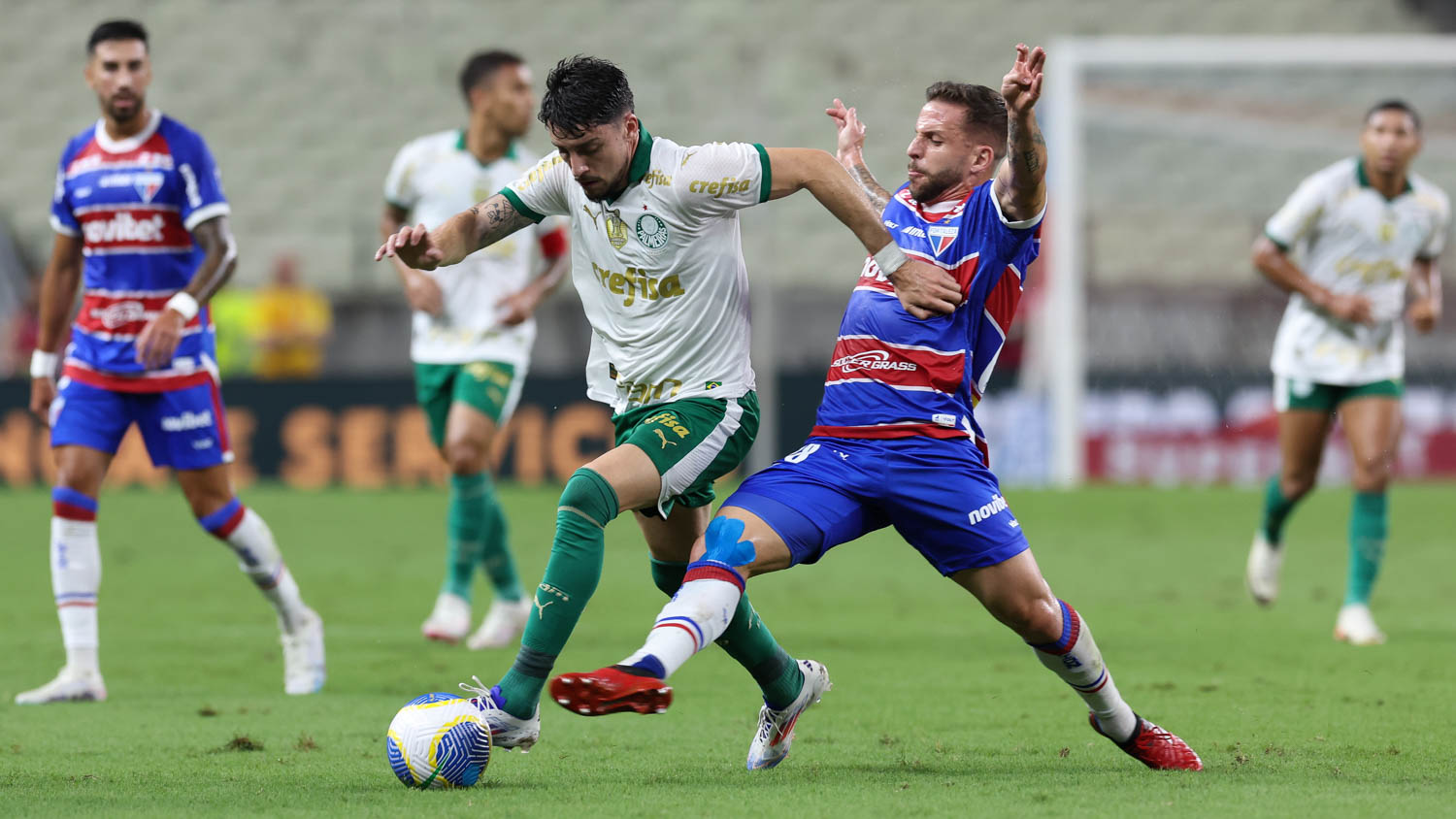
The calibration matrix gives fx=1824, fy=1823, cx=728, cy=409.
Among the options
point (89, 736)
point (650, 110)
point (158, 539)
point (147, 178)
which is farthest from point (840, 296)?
point (89, 736)

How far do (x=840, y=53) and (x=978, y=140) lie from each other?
1869 centimetres

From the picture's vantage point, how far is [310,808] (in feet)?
14.4

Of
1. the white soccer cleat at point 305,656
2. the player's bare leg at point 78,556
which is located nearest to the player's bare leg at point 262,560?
the white soccer cleat at point 305,656

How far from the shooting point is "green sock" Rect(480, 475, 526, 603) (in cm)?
845

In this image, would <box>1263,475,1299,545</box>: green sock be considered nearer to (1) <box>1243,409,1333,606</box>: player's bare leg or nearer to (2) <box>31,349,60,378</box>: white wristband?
(1) <box>1243,409,1333,606</box>: player's bare leg

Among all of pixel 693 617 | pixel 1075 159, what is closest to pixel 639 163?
pixel 693 617

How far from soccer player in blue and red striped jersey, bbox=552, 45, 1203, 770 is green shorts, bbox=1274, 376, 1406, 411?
4124 millimetres

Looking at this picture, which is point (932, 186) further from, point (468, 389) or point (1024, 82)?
point (468, 389)

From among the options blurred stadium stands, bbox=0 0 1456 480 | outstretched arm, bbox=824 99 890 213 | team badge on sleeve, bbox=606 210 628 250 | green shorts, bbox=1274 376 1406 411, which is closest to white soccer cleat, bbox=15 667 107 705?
team badge on sleeve, bbox=606 210 628 250

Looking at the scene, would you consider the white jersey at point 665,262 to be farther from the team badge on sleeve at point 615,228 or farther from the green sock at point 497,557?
the green sock at point 497,557

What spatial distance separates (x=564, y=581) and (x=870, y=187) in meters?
1.53

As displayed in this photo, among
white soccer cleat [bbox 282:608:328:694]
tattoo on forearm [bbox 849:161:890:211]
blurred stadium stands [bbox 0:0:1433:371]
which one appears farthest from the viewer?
blurred stadium stands [bbox 0:0:1433:371]

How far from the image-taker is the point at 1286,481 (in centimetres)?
891

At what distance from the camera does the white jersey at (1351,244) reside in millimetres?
8727
